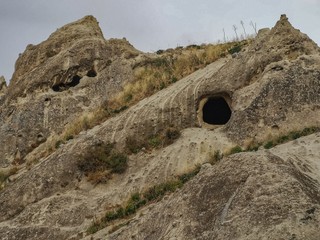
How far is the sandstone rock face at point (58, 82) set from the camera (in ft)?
112

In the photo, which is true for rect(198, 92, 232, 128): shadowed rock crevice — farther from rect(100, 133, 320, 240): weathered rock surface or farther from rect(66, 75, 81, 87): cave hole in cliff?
rect(66, 75, 81, 87): cave hole in cliff

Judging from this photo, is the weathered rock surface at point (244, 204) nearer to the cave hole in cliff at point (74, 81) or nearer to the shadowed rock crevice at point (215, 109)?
the shadowed rock crevice at point (215, 109)

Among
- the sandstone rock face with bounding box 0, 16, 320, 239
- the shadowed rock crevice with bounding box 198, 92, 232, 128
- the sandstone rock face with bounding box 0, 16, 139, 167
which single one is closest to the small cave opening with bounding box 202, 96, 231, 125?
the shadowed rock crevice with bounding box 198, 92, 232, 128

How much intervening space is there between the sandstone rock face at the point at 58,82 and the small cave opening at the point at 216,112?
6940 millimetres

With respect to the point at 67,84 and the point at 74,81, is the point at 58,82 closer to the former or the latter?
the point at 67,84

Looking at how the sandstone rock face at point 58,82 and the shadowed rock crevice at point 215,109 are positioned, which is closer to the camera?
the shadowed rock crevice at point 215,109

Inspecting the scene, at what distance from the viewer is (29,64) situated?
131 feet

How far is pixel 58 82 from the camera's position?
37.3 metres

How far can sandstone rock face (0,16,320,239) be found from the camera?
17.0 meters

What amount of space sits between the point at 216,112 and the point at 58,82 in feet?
38.1

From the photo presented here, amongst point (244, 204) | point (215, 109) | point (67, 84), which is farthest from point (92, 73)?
point (244, 204)

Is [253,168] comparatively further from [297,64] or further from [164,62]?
[164,62]

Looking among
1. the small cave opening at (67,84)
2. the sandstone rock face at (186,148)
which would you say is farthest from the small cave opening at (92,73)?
the small cave opening at (67,84)

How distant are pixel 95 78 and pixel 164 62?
4907 mm
